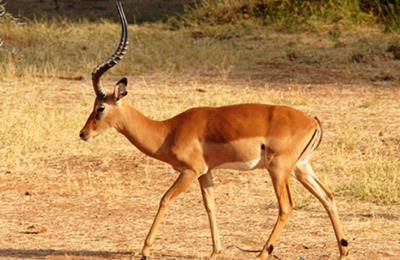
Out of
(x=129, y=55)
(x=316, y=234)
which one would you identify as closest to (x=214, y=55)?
(x=129, y=55)

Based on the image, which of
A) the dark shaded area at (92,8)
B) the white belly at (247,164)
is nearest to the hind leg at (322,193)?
the white belly at (247,164)

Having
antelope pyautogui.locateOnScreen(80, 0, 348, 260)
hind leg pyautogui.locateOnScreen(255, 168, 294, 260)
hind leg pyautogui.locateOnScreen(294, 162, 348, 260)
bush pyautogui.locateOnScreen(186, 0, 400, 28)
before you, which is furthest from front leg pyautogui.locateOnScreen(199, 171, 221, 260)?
bush pyautogui.locateOnScreen(186, 0, 400, 28)

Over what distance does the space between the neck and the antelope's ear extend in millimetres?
122

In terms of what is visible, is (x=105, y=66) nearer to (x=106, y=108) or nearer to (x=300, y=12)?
(x=106, y=108)

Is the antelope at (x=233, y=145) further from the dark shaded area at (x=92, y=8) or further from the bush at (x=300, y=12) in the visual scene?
the dark shaded area at (x=92, y=8)

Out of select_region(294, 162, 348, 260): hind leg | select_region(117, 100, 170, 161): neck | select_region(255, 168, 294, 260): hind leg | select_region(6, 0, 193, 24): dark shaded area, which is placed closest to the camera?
select_region(255, 168, 294, 260): hind leg

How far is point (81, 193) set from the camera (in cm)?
561

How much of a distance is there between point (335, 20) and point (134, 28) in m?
5.18

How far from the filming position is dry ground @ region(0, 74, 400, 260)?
437cm

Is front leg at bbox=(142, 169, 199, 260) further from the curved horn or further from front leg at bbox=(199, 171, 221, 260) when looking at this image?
the curved horn

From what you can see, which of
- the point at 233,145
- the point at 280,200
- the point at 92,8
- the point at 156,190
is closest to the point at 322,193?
the point at 280,200

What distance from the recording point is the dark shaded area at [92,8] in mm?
17672

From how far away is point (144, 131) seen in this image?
418cm

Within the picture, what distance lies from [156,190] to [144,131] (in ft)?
5.29
